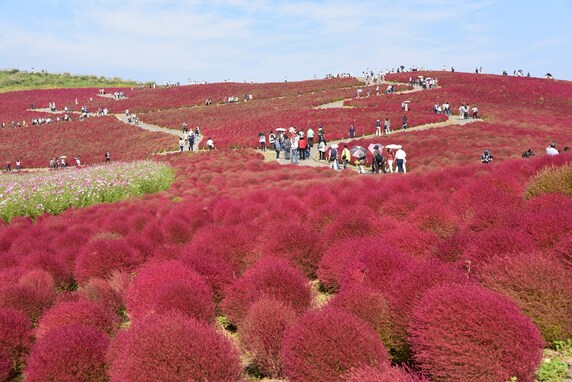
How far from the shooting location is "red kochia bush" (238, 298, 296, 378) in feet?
14.8

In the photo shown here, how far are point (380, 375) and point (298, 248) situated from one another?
3.83 metres

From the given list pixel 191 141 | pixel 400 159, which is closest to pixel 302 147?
pixel 400 159

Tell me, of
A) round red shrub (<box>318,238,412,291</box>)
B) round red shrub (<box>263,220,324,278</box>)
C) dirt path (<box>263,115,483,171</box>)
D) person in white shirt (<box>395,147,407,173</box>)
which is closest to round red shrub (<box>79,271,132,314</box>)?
round red shrub (<box>263,220,324,278</box>)

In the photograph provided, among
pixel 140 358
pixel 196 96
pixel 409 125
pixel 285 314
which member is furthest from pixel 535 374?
pixel 196 96

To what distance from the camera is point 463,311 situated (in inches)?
140

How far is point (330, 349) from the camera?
369 centimetres

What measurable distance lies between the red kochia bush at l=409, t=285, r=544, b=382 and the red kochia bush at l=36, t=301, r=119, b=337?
3.43m

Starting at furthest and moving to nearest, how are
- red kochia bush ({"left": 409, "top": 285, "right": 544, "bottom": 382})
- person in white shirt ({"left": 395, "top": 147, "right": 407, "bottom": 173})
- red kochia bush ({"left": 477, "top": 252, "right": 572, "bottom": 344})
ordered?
person in white shirt ({"left": 395, "top": 147, "right": 407, "bottom": 173}) < red kochia bush ({"left": 477, "top": 252, "right": 572, "bottom": 344}) < red kochia bush ({"left": 409, "top": 285, "right": 544, "bottom": 382})

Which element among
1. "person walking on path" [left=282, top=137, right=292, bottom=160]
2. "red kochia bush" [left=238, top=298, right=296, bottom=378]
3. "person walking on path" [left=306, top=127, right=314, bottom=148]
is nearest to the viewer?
"red kochia bush" [left=238, top=298, right=296, bottom=378]

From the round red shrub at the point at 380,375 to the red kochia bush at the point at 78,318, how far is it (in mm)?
3074

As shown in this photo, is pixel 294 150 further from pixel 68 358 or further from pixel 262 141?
pixel 68 358

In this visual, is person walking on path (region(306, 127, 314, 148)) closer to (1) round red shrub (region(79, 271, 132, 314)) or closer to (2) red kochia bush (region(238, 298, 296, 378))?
(1) round red shrub (region(79, 271, 132, 314))

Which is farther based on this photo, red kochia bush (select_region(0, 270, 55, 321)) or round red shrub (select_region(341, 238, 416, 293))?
red kochia bush (select_region(0, 270, 55, 321))

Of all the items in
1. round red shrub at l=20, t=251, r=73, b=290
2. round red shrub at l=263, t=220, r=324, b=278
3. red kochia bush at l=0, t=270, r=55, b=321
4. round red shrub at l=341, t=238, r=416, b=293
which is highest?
round red shrub at l=341, t=238, r=416, b=293
